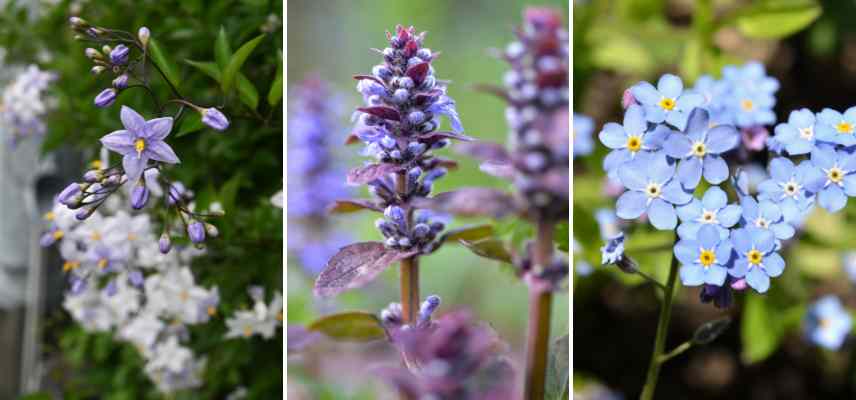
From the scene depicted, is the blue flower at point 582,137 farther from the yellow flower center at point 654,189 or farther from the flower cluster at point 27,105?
the flower cluster at point 27,105

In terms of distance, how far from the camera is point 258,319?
5.72ft

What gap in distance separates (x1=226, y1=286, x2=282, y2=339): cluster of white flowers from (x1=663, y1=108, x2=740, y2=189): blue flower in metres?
0.83

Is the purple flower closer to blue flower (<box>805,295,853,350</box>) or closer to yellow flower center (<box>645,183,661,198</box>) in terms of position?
yellow flower center (<box>645,183,661,198</box>)

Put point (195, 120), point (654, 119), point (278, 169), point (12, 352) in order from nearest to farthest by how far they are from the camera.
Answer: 1. point (654, 119)
2. point (195, 120)
3. point (278, 169)
4. point (12, 352)

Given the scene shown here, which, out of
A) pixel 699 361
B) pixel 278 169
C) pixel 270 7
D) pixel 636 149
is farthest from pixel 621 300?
pixel 636 149

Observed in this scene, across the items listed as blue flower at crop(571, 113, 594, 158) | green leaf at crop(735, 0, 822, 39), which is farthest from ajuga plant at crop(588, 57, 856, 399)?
blue flower at crop(571, 113, 594, 158)

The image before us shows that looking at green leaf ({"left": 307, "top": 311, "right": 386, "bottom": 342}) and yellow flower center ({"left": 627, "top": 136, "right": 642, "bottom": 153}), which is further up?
yellow flower center ({"left": 627, "top": 136, "right": 642, "bottom": 153})

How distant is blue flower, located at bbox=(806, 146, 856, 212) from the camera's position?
1.24m

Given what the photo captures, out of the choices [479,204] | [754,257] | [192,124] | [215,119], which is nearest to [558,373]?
[754,257]

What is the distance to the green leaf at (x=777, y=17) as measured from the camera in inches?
75.3

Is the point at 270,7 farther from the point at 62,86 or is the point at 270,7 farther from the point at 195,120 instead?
the point at 62,86

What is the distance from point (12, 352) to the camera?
2906mm

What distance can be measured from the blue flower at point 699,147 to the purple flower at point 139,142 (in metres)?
0.61

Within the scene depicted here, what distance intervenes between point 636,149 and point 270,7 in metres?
0.86
